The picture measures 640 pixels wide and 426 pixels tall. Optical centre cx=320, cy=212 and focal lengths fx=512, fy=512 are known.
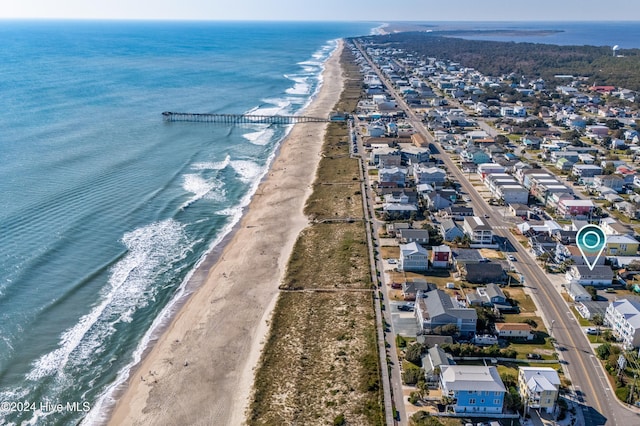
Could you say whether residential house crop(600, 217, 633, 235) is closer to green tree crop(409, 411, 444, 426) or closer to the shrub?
green tree crop(409, 411, 444, 426)

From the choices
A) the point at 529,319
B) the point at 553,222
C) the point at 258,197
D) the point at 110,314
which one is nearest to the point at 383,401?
the point at 529,319

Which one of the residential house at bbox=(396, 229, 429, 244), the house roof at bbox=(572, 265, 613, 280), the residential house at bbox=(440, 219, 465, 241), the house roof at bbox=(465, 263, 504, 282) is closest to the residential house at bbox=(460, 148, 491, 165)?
the residential house at bbox=(440, 219, 465, 241)

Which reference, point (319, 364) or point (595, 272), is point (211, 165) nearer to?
point (319, 364)

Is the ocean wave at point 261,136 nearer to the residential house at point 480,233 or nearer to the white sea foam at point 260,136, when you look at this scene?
the white sea foam at point 260,136

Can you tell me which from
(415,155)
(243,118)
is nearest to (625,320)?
(415,155)

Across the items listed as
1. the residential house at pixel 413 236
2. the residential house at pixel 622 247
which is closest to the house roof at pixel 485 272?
the residential house at pixel 413 236

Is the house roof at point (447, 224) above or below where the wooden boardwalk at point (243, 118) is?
below
